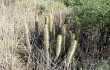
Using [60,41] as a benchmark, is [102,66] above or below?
below

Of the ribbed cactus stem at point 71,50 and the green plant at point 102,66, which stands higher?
the ribbed cactus stem at point 71,50

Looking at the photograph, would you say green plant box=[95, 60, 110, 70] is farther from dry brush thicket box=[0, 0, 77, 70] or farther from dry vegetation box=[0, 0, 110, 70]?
dry brush thicket box=[0, 0, 77, 70]

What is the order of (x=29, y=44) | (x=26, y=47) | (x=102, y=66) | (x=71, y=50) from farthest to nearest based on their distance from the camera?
(x=26, y=47) < (x=29, y=44) < (x=102, y=66) < (x=71, y=50)

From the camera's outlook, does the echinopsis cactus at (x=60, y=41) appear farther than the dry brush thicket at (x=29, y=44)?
No

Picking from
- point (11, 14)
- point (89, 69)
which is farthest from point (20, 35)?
point (89, 69)

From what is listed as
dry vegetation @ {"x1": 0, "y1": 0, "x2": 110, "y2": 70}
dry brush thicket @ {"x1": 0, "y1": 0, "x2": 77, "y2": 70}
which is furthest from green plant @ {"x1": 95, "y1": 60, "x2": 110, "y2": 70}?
dry brush thicket @ {"x1": 0, "y1": 0, "x2": 77, "y2": 70}

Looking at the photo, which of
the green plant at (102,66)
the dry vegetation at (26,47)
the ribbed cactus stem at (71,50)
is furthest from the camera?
the dry vegetation at (26,47)

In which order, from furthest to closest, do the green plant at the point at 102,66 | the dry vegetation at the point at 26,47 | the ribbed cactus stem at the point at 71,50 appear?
the dry vegetation at the point at 26,47, the green plant at the point at 102,66, the ribbed cactus stem at the point at 71,50

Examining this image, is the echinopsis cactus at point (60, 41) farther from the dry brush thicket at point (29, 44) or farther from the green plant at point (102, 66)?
the green plant at point (102, 66)

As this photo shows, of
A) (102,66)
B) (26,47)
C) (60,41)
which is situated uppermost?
(60,41)

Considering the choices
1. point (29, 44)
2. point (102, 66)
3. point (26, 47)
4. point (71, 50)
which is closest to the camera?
point (71, 50)

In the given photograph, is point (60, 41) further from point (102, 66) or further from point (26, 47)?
point (26, 47)

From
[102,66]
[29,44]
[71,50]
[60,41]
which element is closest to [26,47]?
[29,44]

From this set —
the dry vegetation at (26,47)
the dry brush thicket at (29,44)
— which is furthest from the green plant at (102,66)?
the dry brush thicket at (29,44)
